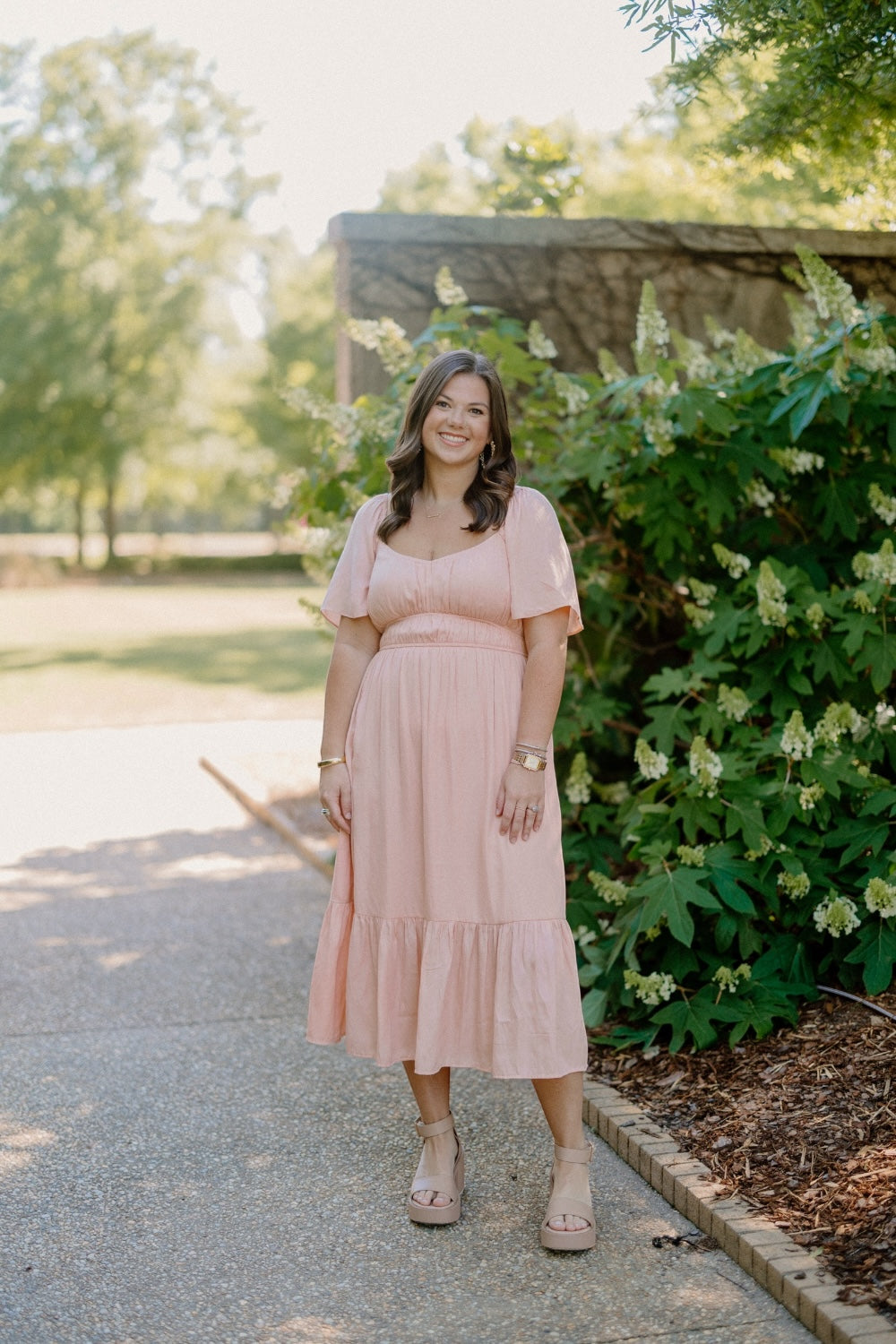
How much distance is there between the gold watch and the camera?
10.4 ft

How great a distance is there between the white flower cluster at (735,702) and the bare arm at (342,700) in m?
1.50

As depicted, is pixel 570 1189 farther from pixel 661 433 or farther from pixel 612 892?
pixel 661 433

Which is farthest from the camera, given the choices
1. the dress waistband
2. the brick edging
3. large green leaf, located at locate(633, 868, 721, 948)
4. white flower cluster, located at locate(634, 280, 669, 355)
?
white flower cluster, located at locate(634, 280, 669, 355)

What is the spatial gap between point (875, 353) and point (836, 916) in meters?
1.93

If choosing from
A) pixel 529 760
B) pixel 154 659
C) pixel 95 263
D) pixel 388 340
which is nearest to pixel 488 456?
pixel 529 760

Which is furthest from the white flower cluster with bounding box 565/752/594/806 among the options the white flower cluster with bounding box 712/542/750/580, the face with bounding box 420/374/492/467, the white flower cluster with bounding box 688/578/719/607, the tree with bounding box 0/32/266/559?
the tree with bounding box 0/32/266/559

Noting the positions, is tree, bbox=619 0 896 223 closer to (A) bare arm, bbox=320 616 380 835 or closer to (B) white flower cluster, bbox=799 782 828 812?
(A) bare arm, bbox=320 616 380 835

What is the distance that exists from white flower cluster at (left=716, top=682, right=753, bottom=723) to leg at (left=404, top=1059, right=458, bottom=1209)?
1657mm

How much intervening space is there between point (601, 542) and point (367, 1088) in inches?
91.2

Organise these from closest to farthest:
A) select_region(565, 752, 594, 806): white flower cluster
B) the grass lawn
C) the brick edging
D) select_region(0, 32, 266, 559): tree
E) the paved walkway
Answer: the brick edging → the paved walkway → select_region(565, 752, 594, 806): white flower cluster → the grass lawn → select_region(0, 32, 266, 559): tree

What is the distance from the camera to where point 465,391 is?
10.8 ft

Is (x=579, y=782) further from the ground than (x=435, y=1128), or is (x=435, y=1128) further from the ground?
(x=579, y=782)

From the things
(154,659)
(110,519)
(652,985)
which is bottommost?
(154,659)

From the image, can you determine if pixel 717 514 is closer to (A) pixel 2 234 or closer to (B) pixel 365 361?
(B) pixel 365 361
